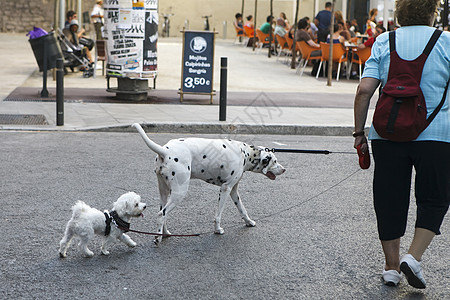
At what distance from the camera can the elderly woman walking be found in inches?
160

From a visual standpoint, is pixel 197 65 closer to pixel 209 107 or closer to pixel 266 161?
pixel 209 107

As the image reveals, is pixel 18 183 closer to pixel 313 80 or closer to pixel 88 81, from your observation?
pixel 88 81

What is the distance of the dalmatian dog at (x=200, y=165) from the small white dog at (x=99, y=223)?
1.08 ft

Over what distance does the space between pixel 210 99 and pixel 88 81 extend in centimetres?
432

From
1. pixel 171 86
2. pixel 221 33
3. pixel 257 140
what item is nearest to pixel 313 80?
pixel 171 86

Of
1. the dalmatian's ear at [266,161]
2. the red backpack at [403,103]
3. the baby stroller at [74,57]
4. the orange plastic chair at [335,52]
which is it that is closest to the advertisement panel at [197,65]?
the baby stroller at [74,57]

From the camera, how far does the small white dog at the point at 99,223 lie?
458 cm

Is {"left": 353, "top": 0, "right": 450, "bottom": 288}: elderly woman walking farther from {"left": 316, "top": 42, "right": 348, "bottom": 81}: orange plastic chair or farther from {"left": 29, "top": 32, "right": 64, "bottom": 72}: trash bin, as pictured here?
{"left": 316, "top": 42, "right": 348, "bottom": 81}: orange plastic chair

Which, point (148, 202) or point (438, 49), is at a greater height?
point (438, 49)

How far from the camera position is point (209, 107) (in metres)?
12.9

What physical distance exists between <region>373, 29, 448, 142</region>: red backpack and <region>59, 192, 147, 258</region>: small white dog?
1.78m

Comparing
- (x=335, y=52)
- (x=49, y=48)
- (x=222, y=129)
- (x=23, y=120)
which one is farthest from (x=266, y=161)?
(x=335, y=52)

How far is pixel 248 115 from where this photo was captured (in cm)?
1201

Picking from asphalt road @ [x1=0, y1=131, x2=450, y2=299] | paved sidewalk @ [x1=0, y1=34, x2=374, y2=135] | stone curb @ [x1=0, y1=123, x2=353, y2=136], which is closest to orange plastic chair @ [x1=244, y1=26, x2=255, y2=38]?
paved sidewalk @ [x1=0, y1=34, x2=374, y2=135]
